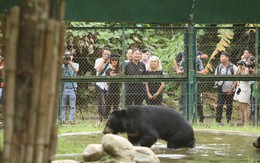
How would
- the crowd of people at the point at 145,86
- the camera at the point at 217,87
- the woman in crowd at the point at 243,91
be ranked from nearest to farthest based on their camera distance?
the crowd of people at the point at 145,86 < the woman in crowd at the point at 243,91 < the camera at the point at 217,87

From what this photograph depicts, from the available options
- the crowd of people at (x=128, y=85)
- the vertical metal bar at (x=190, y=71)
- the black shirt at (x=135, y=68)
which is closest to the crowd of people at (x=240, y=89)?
the vertical metal bar at (x=190, y=71)

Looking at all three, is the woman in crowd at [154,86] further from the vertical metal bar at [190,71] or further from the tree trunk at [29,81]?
the tree trunk at [29,81]

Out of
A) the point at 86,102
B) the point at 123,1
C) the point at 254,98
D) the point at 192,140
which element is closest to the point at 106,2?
the point at 123,1

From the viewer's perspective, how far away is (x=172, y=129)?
934 centimetres

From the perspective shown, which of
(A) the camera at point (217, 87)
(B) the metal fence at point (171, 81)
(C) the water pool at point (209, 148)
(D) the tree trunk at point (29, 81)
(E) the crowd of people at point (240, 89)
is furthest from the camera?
(A) the camera at point (217, 87)

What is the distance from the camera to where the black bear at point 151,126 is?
9.13 metres

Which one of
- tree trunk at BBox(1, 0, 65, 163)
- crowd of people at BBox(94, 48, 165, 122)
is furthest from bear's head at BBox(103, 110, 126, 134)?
tree trunk at BBox(1, 0, 65, 163)

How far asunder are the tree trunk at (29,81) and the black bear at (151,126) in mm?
5753

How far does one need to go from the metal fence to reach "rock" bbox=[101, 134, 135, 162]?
6.29 metres

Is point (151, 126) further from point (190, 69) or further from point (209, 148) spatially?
point (190, 69)

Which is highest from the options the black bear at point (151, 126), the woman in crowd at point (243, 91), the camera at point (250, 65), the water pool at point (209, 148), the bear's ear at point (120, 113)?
the camera at point (250, 65)

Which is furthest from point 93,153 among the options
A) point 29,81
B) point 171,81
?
point 171,81

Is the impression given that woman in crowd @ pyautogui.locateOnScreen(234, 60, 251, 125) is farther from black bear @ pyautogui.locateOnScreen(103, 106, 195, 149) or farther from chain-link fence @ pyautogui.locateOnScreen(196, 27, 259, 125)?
black bear @ pyautogui.locateOnScreen(103, 106, 195, 149)

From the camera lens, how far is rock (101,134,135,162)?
22.1 ft
